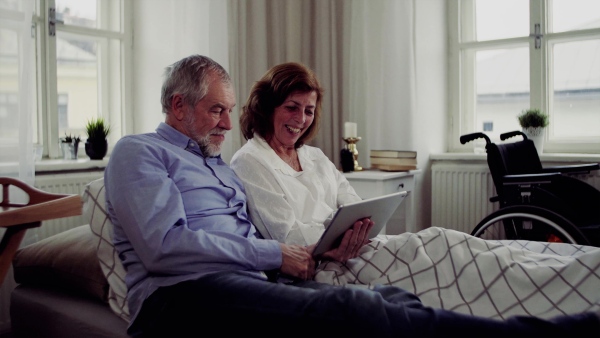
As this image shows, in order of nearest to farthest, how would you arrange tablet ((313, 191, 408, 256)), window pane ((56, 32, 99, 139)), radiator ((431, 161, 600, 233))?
tablet ((313, 191, 408, 256)) < window pane ((56, 32, 99, 139)) < radiator ((431, 161, 600, 233))

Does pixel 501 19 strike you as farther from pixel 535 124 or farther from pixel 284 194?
pixel 284 194

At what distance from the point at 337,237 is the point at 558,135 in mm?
2288

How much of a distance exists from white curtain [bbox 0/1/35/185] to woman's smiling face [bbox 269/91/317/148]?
104cm

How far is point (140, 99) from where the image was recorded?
10.0ft

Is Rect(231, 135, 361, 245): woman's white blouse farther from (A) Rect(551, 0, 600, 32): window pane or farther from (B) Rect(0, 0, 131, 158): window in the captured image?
(A) Rect(551, 0, 600, 32): window pane

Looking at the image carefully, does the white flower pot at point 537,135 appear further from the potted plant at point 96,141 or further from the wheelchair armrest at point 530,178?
the potted plant at point 96,141

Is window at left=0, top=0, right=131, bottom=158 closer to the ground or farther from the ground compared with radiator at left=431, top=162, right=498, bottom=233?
farther from the ground

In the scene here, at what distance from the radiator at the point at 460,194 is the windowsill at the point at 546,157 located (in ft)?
0.12

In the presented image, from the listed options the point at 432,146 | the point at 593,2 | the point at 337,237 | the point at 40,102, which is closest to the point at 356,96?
the point at 432,146

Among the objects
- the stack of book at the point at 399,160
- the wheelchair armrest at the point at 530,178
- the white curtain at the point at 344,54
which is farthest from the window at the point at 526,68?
the wheelchair armrest at the point at 530,178

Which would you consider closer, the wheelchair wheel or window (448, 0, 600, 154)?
the wheelchair wheel

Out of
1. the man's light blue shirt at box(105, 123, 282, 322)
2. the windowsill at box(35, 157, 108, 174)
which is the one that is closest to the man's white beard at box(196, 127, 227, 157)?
the man's light blue shirt at box(105, 123, 282, 322)

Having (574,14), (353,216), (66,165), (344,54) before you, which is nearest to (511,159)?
(574,14)

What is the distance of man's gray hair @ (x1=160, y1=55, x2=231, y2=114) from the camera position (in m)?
1.61
